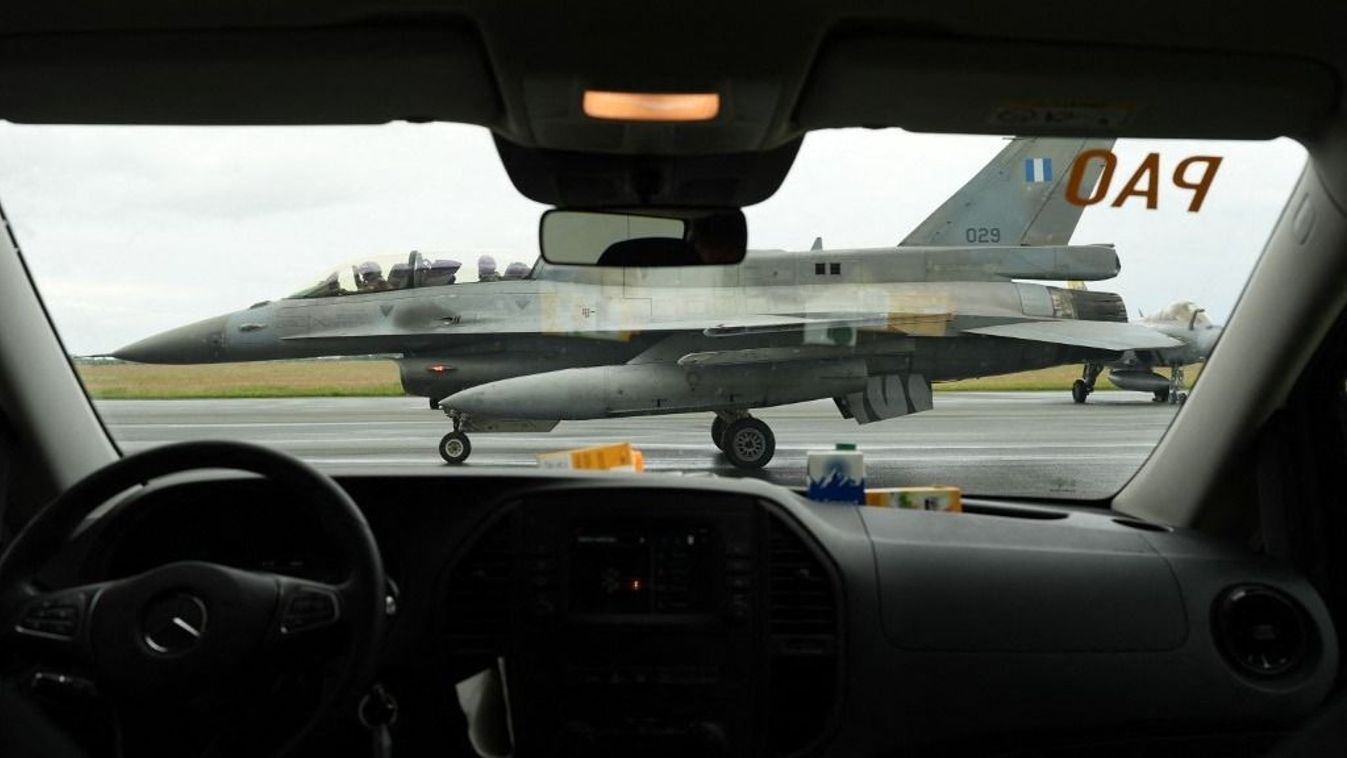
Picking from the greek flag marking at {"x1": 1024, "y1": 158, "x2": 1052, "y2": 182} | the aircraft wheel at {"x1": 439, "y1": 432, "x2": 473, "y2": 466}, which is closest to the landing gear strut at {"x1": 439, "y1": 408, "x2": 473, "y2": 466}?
the aircraft wheel at {"x1": 439, "y1": 432, "x2": 473, "y2": 466}

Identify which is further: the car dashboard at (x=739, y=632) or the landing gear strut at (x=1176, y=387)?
the landing gear strut at (x=1176, y=387)

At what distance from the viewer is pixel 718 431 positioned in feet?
13.6

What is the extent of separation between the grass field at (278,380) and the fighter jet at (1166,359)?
0.16ft

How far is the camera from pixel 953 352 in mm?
4418

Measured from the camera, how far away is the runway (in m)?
3.69

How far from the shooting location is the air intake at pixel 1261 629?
315 cm

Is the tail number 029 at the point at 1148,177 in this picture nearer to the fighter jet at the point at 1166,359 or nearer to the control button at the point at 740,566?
the fighter jet at the point at 1166,359

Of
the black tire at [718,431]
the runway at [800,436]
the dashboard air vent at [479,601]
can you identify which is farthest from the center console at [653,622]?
the black tire at [718,431]

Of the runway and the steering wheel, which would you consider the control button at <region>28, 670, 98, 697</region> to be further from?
the runway

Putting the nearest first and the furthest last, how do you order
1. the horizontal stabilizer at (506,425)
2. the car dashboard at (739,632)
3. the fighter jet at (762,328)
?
the car dashboard at (739,632) < the horizontal stabilizer at (506,425) < the fighter jet at (762,328)

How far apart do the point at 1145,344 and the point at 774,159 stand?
1535mm

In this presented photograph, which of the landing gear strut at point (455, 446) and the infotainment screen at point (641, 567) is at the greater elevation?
the landing gear strut at point (455, 446)

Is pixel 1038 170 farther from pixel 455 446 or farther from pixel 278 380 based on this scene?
pixel 278 380

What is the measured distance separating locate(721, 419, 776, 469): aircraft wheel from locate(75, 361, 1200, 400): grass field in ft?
2.40
